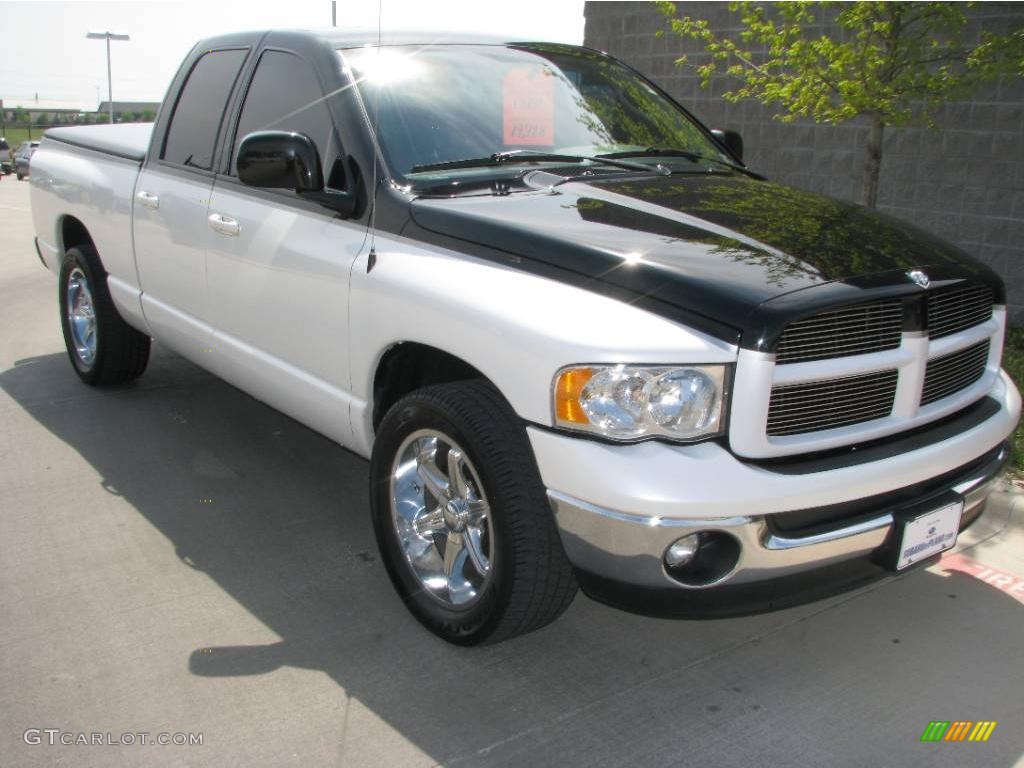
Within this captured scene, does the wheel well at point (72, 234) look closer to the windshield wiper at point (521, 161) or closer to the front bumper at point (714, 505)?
the windshield wiper at point (521, 161)

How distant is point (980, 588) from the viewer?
3988 mm

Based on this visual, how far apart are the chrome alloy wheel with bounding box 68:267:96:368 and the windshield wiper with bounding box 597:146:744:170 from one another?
3408 mm

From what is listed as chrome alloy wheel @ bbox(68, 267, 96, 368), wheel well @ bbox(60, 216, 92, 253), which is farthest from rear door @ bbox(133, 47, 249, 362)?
wheel well @ bbox(60, 216, 92, 253)

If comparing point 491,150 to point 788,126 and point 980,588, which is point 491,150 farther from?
point 788,126

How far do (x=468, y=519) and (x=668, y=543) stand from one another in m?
0.84

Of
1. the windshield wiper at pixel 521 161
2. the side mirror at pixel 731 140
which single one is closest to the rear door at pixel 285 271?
the windshield wiper at pixel 521 161

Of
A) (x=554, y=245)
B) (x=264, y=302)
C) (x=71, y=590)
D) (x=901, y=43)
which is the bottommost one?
(x=71, y=590)

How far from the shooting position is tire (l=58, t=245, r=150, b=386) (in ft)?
19.3

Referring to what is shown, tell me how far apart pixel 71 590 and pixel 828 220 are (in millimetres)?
2984

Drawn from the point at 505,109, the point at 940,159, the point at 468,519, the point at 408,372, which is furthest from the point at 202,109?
the point at 940,159

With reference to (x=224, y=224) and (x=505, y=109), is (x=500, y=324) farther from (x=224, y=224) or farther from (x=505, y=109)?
(x=224, y=224)

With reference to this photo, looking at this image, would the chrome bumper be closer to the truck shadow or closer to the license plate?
the license plate

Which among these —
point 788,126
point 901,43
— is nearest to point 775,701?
point 901,43

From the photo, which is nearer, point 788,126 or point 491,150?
point 491,150
